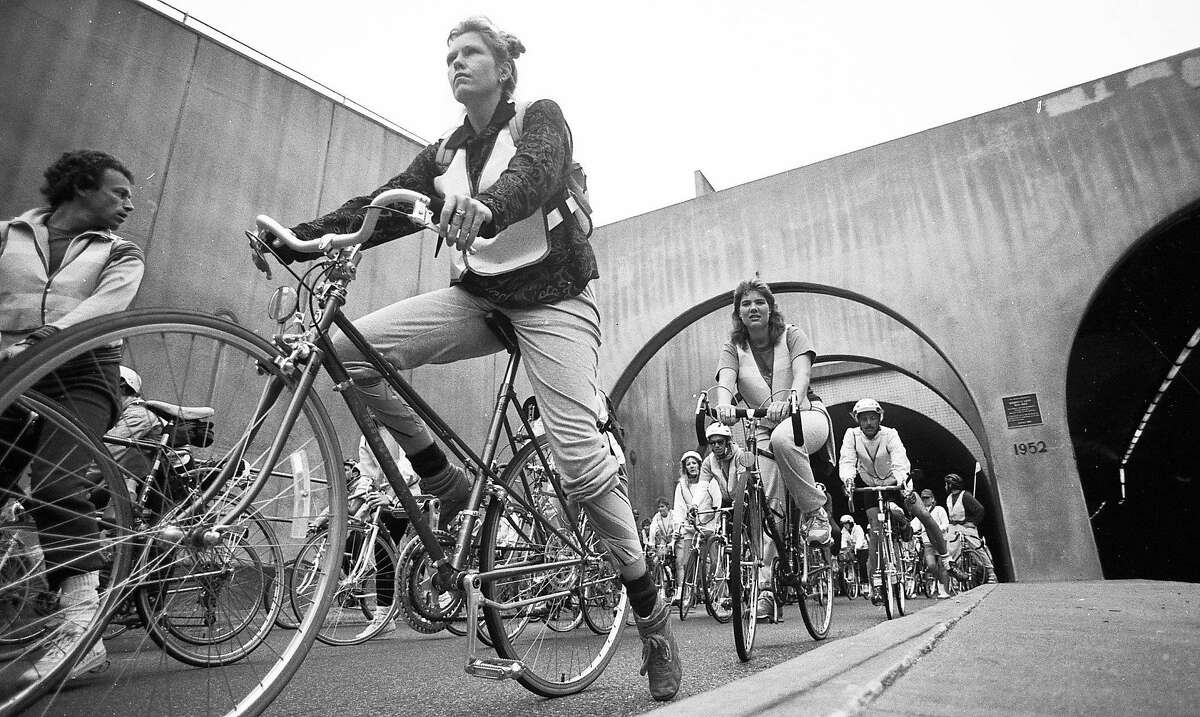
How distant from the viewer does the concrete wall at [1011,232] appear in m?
7.80

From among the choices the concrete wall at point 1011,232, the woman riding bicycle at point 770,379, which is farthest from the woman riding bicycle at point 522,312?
the concrete wall at point 1011,232

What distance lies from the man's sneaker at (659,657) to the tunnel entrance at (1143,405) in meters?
8.74

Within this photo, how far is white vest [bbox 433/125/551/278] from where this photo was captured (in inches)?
75.2

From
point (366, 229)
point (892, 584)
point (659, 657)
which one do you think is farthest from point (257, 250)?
point (892, 584)

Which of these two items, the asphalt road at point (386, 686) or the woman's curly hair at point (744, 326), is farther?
the woman's curly hair at point (744, 326)

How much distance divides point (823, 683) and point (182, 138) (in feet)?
25.8

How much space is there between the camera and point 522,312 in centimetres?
196

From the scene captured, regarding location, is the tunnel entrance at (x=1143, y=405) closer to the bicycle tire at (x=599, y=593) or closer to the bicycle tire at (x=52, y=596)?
the bicycle tire at (x=599, y=593)

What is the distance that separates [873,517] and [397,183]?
194 inches

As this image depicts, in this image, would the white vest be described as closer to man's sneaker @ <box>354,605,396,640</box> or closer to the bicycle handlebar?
the bicycle handlebar

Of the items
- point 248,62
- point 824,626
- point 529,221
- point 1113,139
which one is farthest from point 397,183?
point 1113,139

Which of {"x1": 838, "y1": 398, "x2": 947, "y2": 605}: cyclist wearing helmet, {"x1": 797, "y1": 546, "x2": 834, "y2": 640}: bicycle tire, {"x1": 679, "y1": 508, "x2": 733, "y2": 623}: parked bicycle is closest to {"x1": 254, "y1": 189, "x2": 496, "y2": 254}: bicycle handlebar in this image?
{"x1": 797, "y1": 546, "x2": 834, "y2": 640}: bicycle tire

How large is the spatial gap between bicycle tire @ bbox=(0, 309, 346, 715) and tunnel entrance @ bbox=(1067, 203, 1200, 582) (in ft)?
31.2

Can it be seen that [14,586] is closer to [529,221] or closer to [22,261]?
[529,221]
